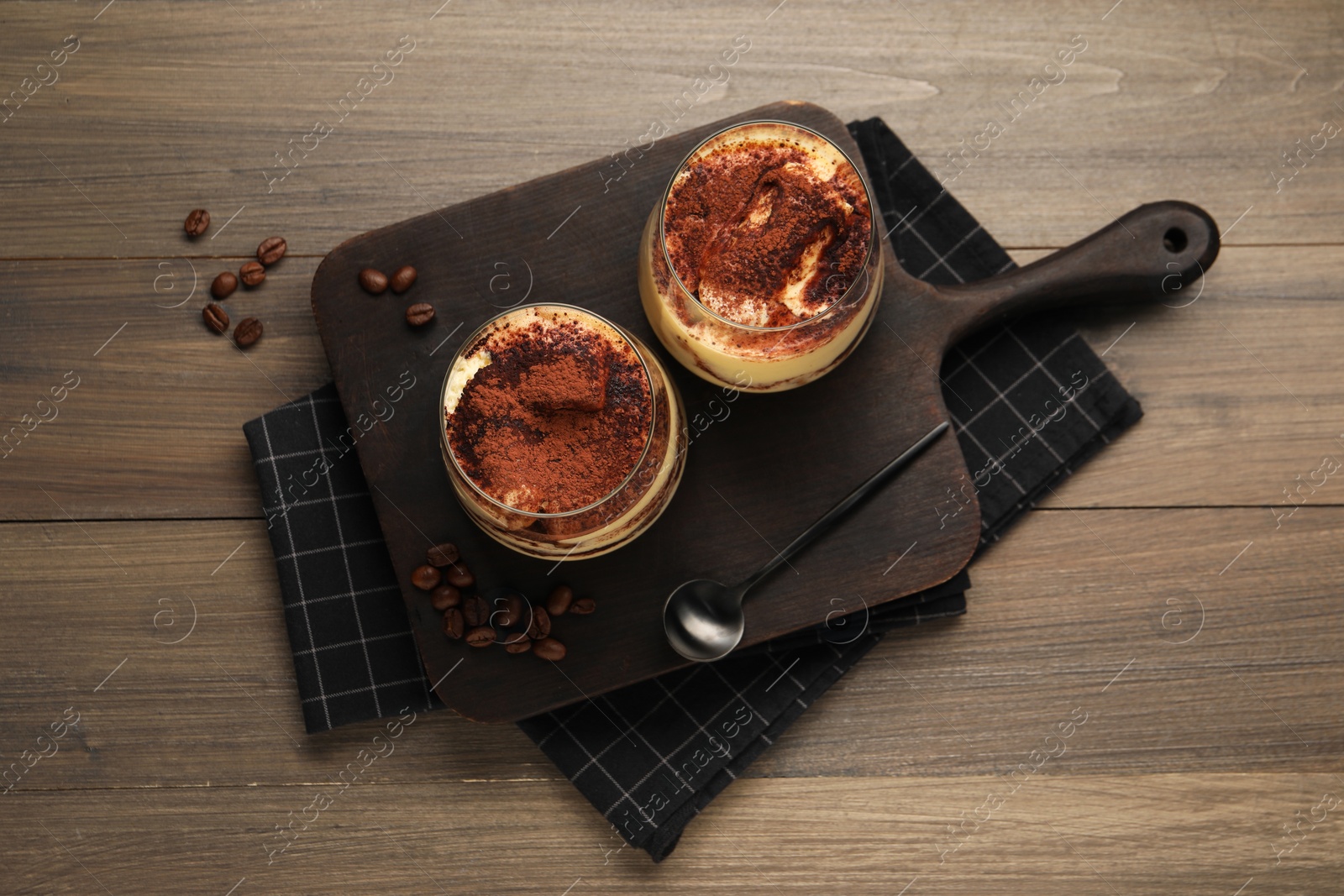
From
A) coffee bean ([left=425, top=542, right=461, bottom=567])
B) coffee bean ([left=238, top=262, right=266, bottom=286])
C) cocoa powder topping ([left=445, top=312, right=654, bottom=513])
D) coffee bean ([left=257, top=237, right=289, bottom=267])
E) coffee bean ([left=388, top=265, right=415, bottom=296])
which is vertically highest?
cocoa powder topping ([left=445, top=312, right=654, bottom=513])

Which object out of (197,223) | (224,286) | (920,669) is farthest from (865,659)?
(197,223)

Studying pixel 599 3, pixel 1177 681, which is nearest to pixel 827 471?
pixel 1177 681

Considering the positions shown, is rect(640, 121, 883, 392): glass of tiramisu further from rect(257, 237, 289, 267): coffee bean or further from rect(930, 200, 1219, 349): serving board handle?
rect(257, 237, 289, 267): coffee bean

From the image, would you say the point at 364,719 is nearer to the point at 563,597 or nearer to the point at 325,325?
→ the point at 563,597

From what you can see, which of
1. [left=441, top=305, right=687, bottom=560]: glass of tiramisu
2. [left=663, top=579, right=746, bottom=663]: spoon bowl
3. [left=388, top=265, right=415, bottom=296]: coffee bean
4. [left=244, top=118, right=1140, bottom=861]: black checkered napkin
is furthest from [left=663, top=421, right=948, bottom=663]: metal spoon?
→ [left=388, top=265, right=415, bottom=296]: coffee bean

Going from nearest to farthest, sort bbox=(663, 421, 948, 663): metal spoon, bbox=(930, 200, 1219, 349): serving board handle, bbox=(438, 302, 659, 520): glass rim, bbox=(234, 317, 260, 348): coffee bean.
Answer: bbox=(438, 302, 659, 520): glass rim < bbox=(663, 421, 948, 663): metal spoon < bbox=(930, 200, 1219, 349): serving board handle < bbox=(234, 317, 260, 348): coffee bean

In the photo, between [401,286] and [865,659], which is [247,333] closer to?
[401,286]
